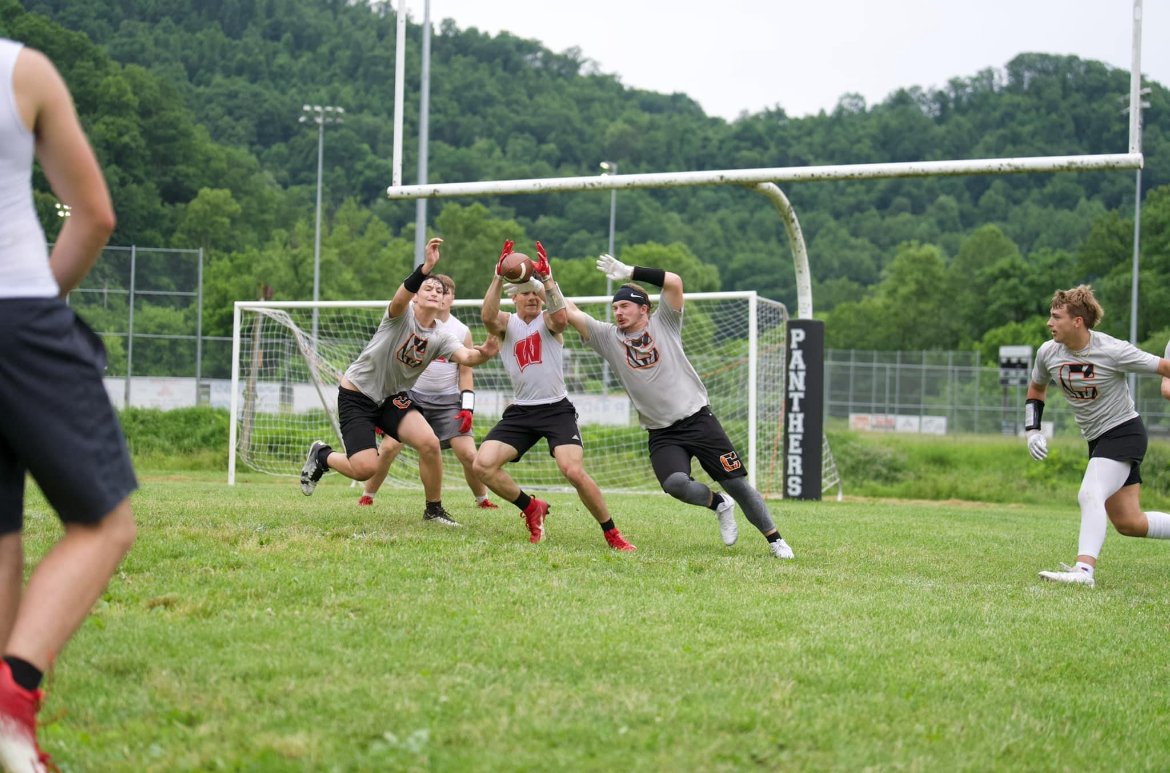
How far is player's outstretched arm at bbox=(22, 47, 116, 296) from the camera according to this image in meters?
3.17

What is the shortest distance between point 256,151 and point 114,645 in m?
85.0

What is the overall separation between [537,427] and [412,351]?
3.69 ft

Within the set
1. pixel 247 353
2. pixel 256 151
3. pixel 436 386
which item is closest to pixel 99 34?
pixel 256 151

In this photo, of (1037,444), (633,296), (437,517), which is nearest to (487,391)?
(437,517)

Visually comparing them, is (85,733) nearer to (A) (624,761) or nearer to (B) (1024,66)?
(A) (624,761)

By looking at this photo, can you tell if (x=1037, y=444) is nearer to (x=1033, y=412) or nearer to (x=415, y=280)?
(x=1033, y=412)

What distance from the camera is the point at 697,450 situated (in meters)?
8.88

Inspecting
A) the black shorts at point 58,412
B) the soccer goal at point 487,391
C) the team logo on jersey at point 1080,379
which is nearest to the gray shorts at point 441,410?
the soccer goal at point 487,391

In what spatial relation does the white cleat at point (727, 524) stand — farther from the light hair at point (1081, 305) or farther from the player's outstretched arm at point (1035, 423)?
the light hair at point (1081, 305)

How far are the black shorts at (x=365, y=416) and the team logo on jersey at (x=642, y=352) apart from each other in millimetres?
1949

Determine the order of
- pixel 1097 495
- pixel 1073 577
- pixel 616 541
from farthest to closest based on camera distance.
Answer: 1. pixel 616 541
2. pixel 1097 495
3. pixel 1073 577

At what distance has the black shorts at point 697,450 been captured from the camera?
8789 millimetres

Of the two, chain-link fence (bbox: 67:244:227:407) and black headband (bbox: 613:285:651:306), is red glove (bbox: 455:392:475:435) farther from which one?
chain-link fence (bbox: 67:244:227:407)

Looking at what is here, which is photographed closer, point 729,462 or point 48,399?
point 48,399
